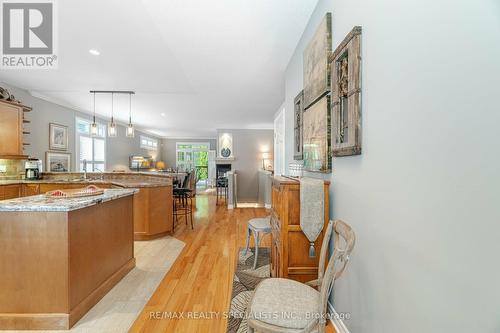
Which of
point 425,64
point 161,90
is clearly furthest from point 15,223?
point 161,90

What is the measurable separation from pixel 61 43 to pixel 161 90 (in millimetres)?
1848

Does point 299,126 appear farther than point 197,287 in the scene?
Yes

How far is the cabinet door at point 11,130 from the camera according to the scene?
3.98 meters

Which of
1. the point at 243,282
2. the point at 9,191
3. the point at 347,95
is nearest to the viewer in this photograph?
the point at 347,95

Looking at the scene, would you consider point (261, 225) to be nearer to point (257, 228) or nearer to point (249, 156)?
point (257, 228)

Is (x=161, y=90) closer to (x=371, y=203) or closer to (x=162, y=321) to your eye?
(x=162, y=321)

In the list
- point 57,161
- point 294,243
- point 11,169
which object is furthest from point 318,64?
point 57,161

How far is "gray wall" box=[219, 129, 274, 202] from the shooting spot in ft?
25.9

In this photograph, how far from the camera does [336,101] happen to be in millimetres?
1725

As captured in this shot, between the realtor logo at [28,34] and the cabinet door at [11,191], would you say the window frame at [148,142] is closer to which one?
the cabinet door at [11,191]

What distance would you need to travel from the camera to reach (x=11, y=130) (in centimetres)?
409

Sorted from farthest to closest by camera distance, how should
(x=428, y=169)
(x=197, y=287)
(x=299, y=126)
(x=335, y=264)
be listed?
(x=299, y=126) < (x=197, y=287) < (x=335, y=264) < (x=428, y=169)

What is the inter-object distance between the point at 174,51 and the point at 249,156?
5.34 metres

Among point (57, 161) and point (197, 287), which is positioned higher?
point (57, 161)
